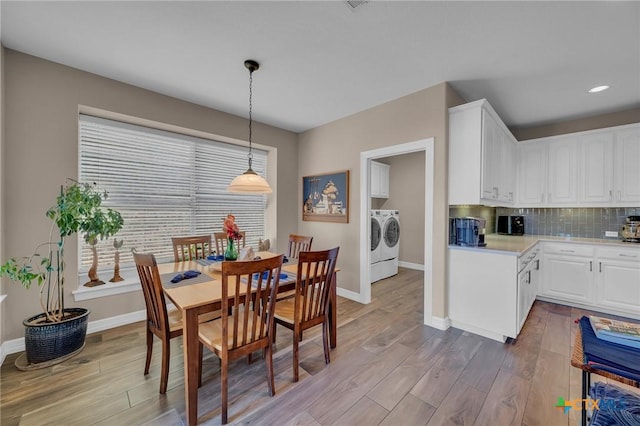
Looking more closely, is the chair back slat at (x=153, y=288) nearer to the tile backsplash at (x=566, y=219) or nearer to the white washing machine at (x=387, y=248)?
the tile backsplash at (x=566, y=219)

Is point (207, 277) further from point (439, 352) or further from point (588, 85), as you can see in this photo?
point (588, 85)

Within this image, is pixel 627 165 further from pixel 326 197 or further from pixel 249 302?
pixel 249 302

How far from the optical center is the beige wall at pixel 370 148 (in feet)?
9.06

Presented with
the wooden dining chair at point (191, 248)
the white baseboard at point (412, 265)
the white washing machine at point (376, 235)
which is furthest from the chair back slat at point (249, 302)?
the white baseboard at point (412, 265)

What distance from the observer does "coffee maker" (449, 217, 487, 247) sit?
9.04 ft

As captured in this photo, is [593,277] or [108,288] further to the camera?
[593,277]

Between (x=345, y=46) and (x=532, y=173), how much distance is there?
142 inches

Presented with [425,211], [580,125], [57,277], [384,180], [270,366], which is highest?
[580,125]

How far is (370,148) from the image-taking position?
341 cm

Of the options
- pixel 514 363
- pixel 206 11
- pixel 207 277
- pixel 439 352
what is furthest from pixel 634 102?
pixel 207 277

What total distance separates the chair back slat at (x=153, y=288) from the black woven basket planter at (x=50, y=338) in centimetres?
99

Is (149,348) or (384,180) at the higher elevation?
(384,180)

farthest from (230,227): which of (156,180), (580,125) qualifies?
(580,125)

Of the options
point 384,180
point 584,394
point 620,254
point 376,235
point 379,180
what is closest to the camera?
point 584,394
